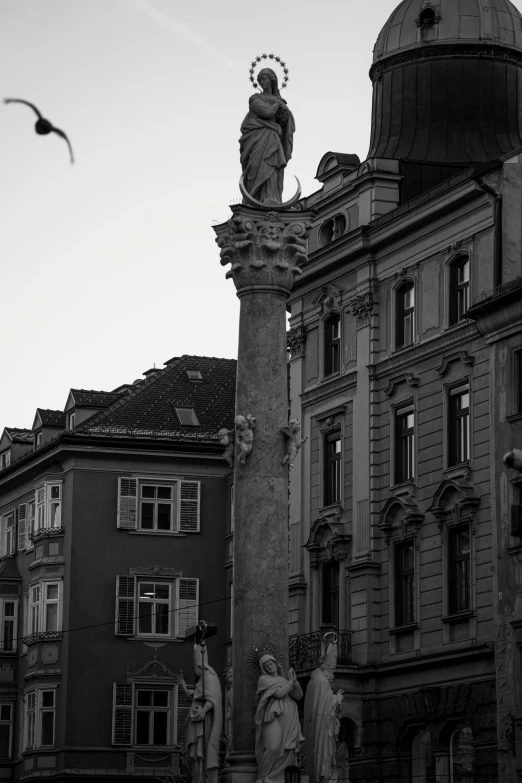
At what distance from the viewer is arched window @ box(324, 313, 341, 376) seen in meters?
51.8

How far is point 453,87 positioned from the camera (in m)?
51.4

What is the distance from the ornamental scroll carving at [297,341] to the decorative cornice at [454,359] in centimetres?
762

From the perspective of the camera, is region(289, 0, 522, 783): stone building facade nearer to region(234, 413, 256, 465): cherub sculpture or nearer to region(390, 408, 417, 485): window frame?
region(390, 408, 417, 485): window frame

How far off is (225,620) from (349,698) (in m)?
13.7

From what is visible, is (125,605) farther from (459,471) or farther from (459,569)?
(459,471)

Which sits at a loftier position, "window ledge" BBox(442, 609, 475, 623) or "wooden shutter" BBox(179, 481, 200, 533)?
"wooden shutter" BBox(179, 481, 200, 533)

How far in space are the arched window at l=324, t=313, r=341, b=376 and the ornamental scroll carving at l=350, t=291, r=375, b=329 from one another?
146cm

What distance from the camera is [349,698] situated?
47.3 m

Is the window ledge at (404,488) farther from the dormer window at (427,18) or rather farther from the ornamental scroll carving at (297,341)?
the dormer window at (427,18)

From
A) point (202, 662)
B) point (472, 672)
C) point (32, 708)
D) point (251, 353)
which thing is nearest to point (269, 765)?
point (202, 662)

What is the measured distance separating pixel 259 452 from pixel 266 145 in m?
4.90

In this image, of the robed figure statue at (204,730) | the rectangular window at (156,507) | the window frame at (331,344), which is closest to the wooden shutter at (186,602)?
the rectangular window at (156,507)

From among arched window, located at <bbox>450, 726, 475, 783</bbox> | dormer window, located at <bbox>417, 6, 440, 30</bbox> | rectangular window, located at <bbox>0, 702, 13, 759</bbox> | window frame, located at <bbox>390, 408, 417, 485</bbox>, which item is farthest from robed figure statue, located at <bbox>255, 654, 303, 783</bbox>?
rectangular window, located at <bbox>0, 702, 13, 759</bbox>

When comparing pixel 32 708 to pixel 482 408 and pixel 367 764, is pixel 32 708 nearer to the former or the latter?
pixel 367 764
